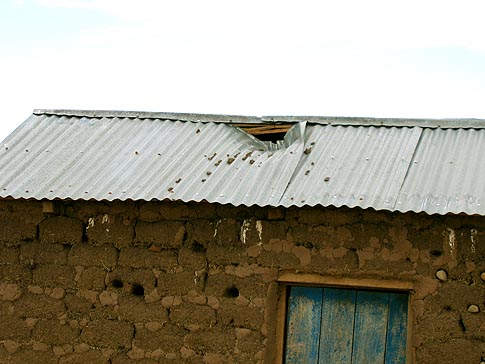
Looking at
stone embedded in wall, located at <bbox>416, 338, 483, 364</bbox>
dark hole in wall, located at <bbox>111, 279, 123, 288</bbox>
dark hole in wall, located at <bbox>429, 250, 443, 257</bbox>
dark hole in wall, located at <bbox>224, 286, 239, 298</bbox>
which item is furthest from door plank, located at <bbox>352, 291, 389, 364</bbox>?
dark hole in wall, located at <bbox>111, 279, 123, 288</bbox>

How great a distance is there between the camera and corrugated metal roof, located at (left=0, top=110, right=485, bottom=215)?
22.8 feet

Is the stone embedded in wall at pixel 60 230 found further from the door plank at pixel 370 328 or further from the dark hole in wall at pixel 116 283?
the door plank at pixel 370 328

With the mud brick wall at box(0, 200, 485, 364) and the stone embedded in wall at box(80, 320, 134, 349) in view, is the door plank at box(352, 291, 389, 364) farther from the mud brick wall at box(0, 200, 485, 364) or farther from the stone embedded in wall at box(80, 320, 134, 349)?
the stone embedded in wall at box(80, 320, 134, 349)

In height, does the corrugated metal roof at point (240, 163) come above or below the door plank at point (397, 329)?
above

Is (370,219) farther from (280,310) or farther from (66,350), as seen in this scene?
(66,350)

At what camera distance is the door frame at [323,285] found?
6.87 meters

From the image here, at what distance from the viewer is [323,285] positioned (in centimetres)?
714

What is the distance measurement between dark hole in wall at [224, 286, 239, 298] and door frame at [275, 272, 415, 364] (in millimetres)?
335

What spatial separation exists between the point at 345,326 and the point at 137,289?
169cm

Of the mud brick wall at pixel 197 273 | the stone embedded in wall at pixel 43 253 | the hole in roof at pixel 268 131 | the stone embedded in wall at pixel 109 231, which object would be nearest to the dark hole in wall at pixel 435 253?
the mud brick wall at pixel 197 273

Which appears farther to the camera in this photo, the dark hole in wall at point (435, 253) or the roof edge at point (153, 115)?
the roof edge at point (153, 115)

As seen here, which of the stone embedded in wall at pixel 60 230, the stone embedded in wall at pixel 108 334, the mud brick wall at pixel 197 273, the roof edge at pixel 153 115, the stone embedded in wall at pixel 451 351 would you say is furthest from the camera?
the roof edge at pixel 153 115

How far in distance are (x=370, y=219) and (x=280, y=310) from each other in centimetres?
100

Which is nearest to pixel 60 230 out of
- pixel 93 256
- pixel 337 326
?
pixel 93 256
